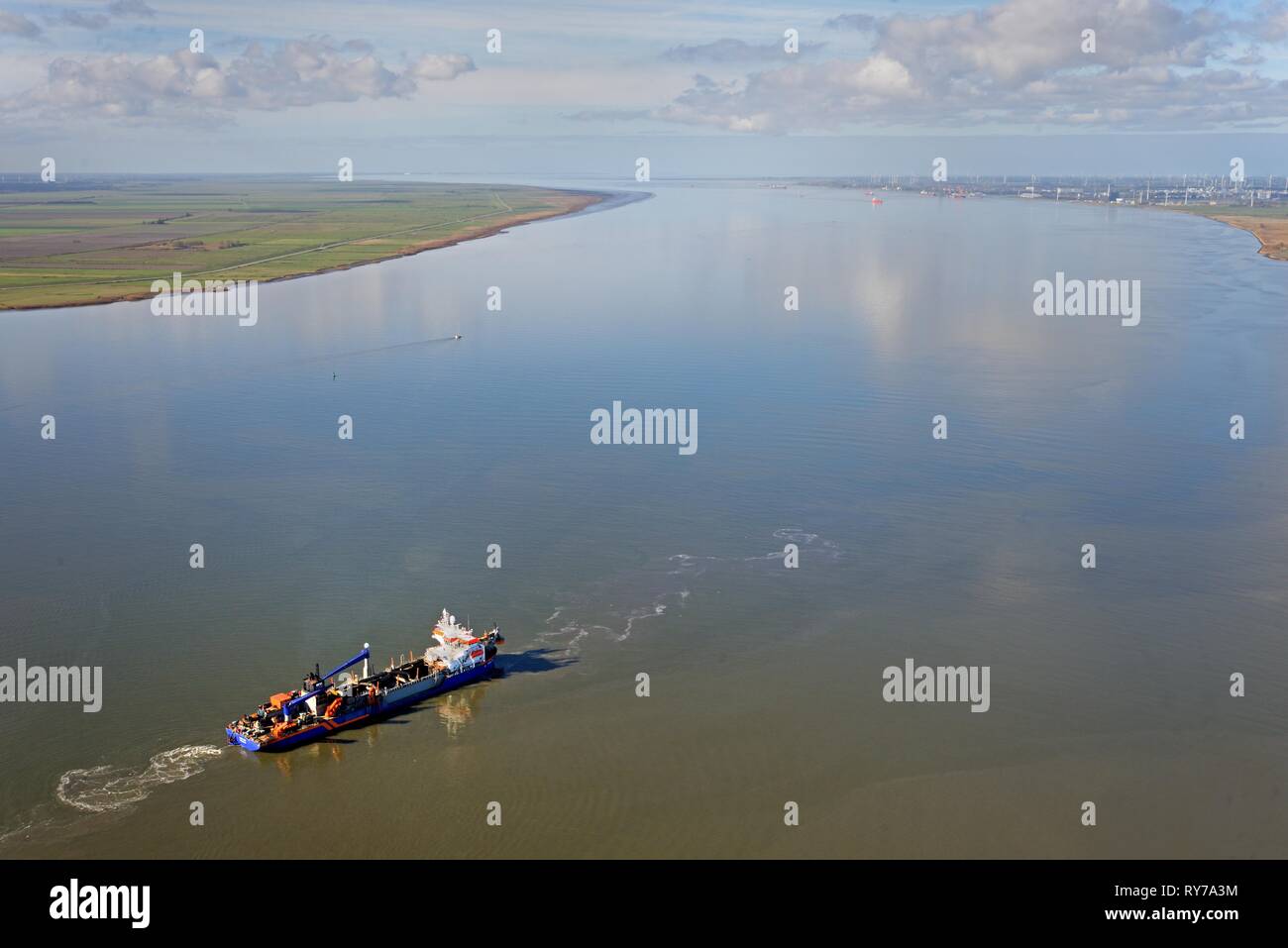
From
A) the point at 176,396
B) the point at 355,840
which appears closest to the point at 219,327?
the point at 176,396

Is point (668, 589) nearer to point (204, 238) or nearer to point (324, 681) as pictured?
point (324, 681)

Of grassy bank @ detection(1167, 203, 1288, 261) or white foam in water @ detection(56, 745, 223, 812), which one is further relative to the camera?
grassy bank @ detection(1167, 203, 1288, 261)

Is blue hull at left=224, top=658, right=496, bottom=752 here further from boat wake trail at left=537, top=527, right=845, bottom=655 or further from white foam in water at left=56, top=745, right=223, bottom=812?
boat wake trail at left=537, top=527, right=845, bottom=655

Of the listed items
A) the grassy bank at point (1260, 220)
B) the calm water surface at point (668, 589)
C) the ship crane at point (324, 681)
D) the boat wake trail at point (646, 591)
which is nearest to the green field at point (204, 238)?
the calm water surface at point (668, 589)

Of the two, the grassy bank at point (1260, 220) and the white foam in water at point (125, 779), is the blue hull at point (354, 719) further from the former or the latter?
the grassy bank at point (1260, 220)

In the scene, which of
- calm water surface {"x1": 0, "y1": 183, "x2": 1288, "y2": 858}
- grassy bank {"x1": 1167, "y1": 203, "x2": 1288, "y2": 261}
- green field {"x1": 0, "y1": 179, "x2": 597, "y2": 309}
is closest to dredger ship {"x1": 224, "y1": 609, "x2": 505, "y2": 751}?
calm water surface {"x1": 0, "y1": 183, "x2": 1288, "y2": 858}

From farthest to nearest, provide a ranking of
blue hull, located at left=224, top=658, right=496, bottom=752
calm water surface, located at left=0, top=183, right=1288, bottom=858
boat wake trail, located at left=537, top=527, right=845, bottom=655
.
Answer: boat wake trail, located at left=537, top=527, right=845, bottom=655 → blue hull, located at left=224, top=658, right=496, bottom=752 → calm water surface, located at left=0, top=183, right=1288, bottom=858
